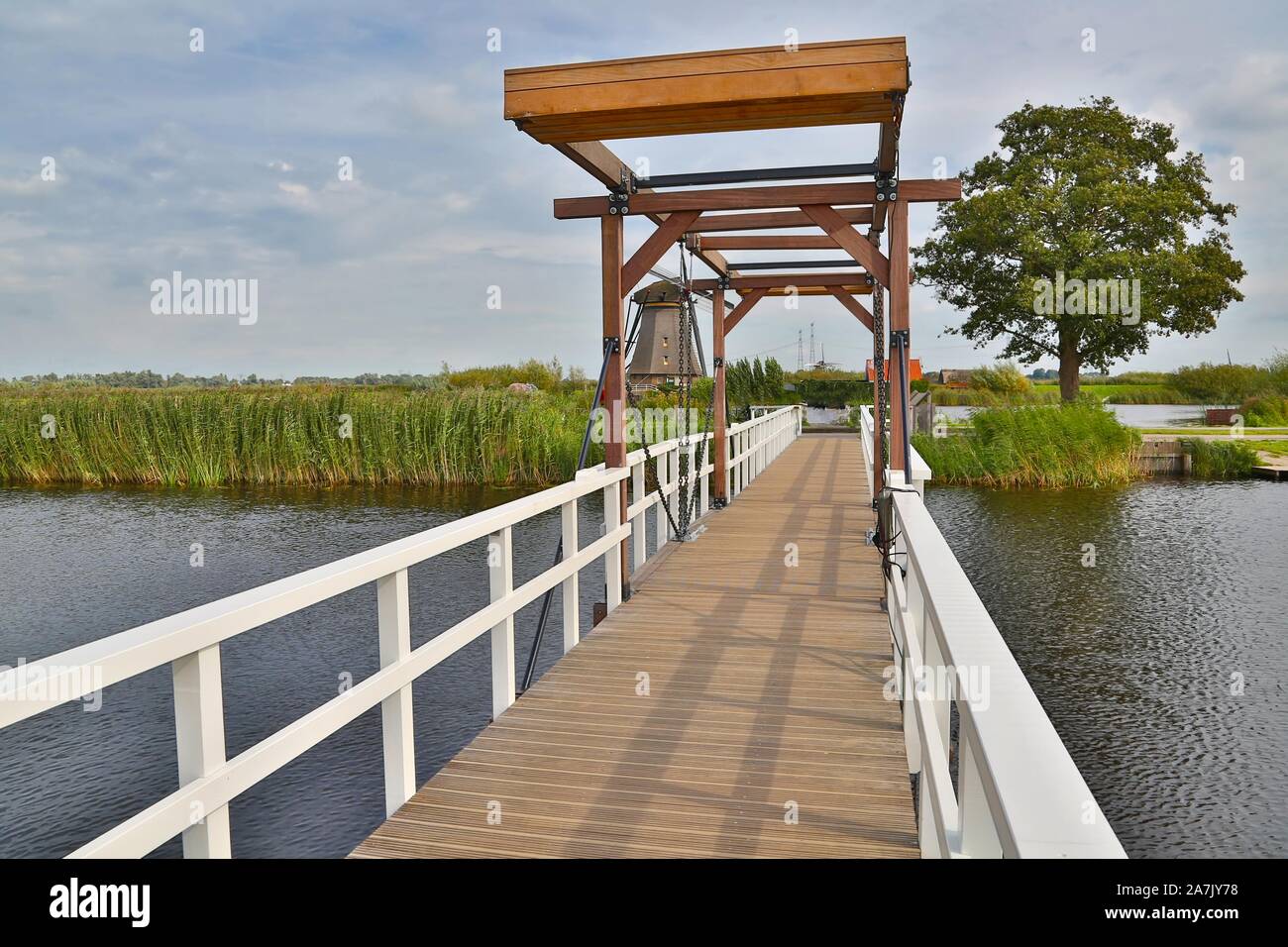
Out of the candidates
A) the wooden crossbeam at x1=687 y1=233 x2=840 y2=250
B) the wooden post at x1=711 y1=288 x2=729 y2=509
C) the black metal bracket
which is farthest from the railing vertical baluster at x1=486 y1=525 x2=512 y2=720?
the wooden post at x1=711 y1=288 x2=729 y2=509

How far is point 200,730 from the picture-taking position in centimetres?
246

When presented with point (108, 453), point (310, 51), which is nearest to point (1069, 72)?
point (310, 51)

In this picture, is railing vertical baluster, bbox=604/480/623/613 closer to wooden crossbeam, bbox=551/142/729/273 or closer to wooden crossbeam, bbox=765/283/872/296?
wooden crossbeam, bbox=551/142/729/273

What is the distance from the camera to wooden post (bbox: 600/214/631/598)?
732cm

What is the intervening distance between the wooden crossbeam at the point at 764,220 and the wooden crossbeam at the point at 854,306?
4035 millimetres

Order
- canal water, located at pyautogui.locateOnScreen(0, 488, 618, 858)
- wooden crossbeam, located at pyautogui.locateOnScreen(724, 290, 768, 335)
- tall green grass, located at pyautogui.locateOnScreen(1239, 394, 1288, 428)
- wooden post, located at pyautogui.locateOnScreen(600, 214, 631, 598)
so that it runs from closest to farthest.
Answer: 1. canal water, located at pyautogui.locateOnScreen(0, 488, 618, 858)
2. wooden post, located at pyautogui.locateOnScreen(600, 214, 631, 598)
3. wooden crossbeam, located at pyautogui.locateOnScreen(724, 290, 768, 335)
4. tall green grass, located at pyautogui.locateOnScreen(1239, 394, 1288, 428)

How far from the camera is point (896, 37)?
5352mm

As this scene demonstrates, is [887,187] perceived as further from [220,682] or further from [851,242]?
[220,682]

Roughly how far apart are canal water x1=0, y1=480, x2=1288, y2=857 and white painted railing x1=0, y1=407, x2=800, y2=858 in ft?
6.41

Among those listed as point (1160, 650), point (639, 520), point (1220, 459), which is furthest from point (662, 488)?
point (1220, 459)

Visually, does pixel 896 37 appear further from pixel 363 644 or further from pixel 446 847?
pixel 363 644

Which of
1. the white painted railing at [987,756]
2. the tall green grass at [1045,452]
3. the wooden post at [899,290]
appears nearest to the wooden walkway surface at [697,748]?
the white painted railing at [987,756]

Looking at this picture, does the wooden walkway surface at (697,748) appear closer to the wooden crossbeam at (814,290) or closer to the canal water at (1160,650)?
the canal water at (1160,650)

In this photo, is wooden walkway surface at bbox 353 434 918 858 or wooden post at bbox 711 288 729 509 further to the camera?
wooden post at bbox 711 288 729 509
